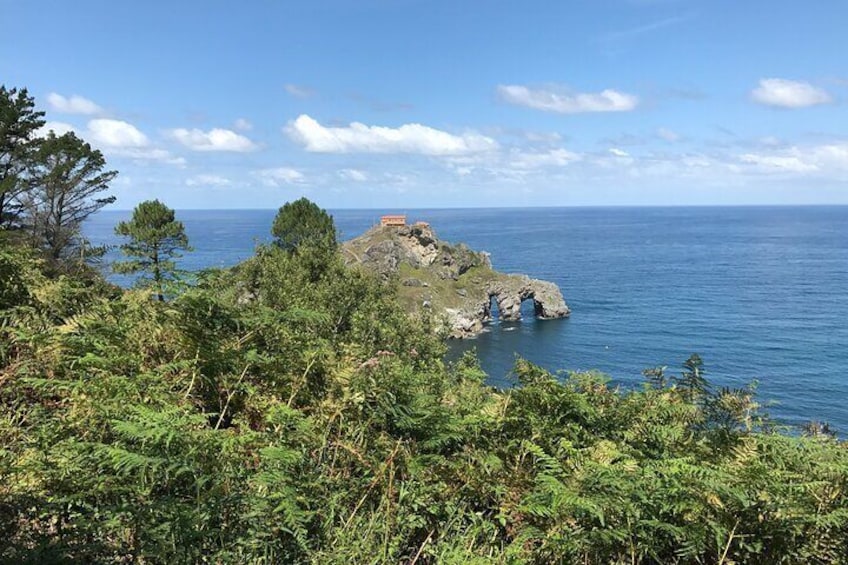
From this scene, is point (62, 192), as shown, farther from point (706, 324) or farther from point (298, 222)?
point (706, 324)

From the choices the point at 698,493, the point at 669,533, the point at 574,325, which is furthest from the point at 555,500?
the point at 574,325

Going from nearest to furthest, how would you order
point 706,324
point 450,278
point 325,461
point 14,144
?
point 325,461, point 14,144, point 706,324, point 450,278

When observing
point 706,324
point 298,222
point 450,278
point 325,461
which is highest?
point 298,222

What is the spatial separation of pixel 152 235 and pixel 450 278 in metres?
62.5

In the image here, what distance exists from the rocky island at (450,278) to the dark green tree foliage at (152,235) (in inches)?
1712

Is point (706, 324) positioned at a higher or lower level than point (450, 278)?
lower

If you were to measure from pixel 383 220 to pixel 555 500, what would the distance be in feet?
333

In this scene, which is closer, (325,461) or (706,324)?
(325,461)

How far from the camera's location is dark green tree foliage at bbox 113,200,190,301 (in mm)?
32812

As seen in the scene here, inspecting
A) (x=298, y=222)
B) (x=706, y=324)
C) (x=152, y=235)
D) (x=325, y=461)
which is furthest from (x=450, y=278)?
(x=325, y=461)

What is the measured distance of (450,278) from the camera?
93.2 meters

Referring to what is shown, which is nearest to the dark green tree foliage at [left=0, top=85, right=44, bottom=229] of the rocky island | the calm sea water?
the calm sea water

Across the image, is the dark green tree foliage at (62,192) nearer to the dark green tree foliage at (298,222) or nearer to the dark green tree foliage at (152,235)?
the dark green tree foliage at (152,235)

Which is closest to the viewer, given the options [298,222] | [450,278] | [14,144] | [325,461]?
[325,461]
